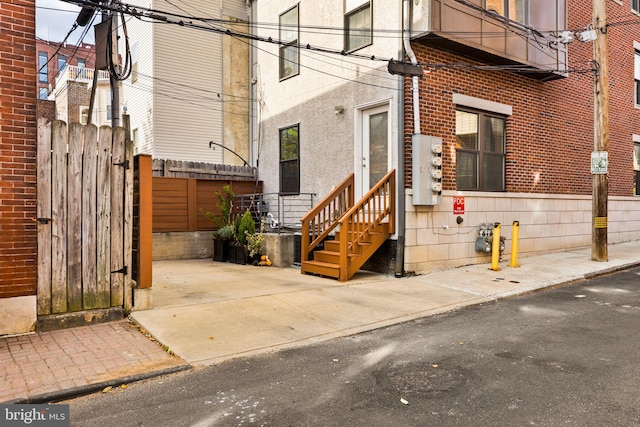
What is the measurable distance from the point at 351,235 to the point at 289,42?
650cm

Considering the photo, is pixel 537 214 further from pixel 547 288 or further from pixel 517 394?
pixel 517 394

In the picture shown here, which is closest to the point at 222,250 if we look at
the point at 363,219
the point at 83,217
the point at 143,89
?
the point at 363,219

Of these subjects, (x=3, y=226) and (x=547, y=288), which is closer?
(x=3, y=226)

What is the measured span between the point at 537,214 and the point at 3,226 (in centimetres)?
1108

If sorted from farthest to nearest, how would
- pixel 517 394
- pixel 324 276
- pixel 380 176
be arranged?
pixel 380 176
pixel 324 276
pixel 517 394

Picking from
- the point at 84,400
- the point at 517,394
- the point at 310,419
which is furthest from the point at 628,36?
the point at 84,400

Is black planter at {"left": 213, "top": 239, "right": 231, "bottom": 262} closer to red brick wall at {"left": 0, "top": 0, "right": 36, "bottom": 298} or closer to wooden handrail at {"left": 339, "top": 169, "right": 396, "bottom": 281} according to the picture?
wooden handrail at {"left": 339, "top": 169, "right": 396, "bottom": 281}

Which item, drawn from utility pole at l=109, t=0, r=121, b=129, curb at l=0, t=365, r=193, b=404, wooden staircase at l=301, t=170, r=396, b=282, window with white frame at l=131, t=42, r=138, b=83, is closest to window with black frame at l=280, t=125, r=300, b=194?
wooden staircase at l=301, t=170, r=396, b=282

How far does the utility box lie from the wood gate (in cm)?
520

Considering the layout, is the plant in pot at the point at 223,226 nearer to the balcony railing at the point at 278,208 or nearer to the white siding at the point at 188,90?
the balcony railing at the point at 278,208

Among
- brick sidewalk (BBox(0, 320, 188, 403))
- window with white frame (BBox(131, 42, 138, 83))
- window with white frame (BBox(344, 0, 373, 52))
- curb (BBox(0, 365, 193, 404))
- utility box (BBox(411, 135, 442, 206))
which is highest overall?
window with white frame (BBox(131, 42, 138, 83))

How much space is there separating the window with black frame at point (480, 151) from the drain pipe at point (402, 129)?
1.55m

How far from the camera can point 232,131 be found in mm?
15320

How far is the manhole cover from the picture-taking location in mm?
3877
